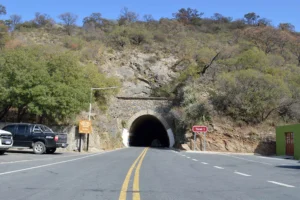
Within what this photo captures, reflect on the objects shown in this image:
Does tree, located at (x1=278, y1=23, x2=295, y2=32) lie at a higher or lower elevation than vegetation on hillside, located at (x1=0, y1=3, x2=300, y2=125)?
higher

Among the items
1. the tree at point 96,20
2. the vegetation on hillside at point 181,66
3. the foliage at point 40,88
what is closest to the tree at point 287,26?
the vegetation on hillside at point 181,66

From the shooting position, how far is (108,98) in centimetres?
5153

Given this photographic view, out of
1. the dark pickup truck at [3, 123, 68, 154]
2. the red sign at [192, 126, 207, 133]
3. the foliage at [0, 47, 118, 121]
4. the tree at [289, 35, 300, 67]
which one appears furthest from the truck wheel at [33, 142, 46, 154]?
the tree at [289, 35, 300, 67]

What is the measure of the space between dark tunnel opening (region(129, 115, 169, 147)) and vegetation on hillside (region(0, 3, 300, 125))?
891cm

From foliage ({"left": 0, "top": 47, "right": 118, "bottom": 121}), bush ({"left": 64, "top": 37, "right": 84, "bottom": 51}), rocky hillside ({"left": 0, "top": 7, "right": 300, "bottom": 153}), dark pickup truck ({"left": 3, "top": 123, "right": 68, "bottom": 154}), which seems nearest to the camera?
dark pickup truck ({"left": 3, "top": 123, "right": 68, "bottom": 154})

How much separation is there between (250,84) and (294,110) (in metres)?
6.56

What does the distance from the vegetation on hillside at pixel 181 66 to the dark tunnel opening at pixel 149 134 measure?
8906 mm

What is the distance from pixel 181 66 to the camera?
215ft

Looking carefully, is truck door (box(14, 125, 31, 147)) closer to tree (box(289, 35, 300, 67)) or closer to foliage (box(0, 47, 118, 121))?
foliage (box(0, 47, 118, 121))

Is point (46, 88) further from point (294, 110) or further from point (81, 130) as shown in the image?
point (294, 110)

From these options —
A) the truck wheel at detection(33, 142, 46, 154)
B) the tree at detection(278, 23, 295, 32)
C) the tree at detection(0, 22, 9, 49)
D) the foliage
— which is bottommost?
the truck wheel at detection(33, 142, 46, 154)

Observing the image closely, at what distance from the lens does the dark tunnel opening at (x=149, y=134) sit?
64463 mm

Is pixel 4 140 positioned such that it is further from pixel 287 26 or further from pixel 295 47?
pixel 287 26

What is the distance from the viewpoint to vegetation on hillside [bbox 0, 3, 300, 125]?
108 feet
